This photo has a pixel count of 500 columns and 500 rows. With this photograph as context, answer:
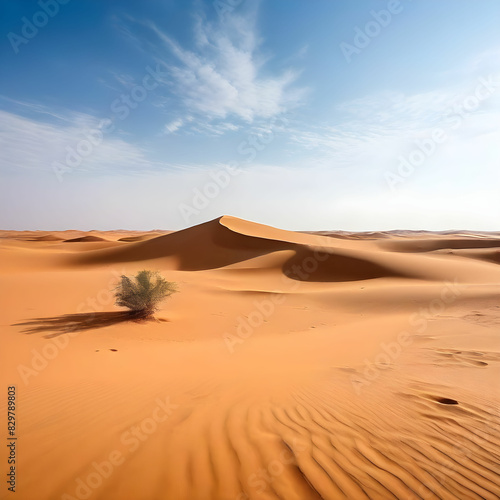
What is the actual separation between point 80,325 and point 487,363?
30.8 ft

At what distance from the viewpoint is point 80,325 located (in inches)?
337

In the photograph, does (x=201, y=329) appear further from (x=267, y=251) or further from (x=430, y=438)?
(x=267, y=251)

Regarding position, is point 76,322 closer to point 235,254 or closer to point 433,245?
point 235,254

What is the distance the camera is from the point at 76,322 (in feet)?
28.9

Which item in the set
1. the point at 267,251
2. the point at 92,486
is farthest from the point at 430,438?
the point at 267,251
